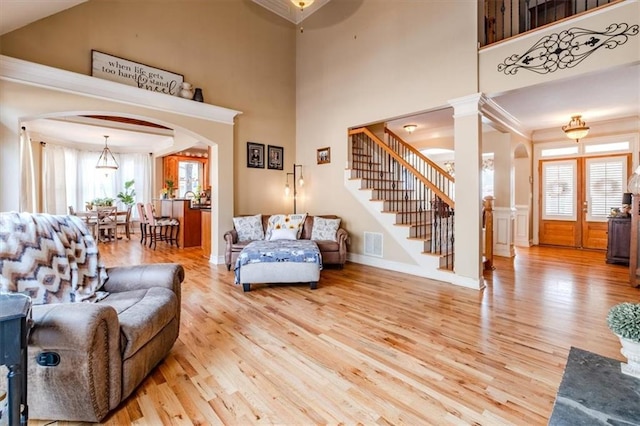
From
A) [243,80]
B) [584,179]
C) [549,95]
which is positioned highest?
[243,80]

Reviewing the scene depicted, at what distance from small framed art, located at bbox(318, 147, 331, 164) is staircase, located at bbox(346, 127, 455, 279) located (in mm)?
510

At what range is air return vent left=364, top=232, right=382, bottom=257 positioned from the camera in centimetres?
509

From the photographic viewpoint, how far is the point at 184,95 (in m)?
4.88

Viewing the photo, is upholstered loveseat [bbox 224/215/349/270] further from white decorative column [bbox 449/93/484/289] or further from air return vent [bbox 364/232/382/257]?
white decorative column [bbox 449/93/484/289]

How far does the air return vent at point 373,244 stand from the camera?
200 inches

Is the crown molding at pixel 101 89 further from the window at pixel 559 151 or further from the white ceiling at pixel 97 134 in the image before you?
the window at pixel 559 151

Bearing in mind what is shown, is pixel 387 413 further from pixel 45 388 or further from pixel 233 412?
pixel 45 388

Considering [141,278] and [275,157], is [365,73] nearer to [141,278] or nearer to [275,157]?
[275,157]

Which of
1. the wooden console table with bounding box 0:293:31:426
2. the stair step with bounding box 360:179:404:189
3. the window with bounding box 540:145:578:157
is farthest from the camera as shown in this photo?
the window with bounding box 540:145:578:157

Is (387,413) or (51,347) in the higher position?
(51,347)

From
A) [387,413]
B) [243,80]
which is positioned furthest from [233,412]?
[243,80]

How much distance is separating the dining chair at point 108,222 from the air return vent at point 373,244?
6606mm

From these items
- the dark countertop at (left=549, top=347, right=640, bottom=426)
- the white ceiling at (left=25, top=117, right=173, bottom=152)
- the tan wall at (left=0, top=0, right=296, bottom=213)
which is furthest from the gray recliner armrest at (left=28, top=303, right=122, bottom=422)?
the white ceiling at (left=25, top=117, right=173, bottom=152)

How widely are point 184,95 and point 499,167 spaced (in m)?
6.34
